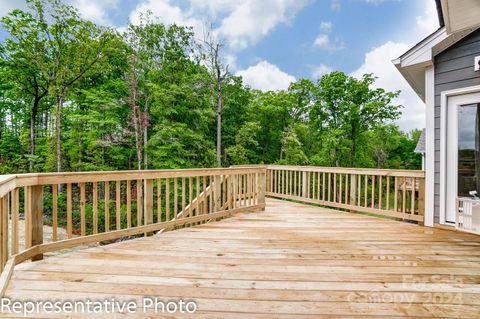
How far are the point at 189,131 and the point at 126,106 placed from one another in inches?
129

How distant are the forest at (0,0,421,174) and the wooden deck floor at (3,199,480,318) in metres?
8.20

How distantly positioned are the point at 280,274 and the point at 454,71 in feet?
12.3

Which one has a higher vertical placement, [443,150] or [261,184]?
[443,150]

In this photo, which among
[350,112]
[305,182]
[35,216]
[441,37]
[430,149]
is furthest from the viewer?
[350,112]

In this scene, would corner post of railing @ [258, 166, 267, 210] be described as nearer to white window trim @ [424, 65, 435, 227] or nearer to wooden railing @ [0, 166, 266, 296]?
wooden railing @ [0, 166, 266, 296]

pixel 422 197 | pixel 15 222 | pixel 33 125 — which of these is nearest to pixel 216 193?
pixel 15 222

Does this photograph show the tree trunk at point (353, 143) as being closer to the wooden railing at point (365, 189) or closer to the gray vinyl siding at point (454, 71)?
the wooden railing at point (365, 189)

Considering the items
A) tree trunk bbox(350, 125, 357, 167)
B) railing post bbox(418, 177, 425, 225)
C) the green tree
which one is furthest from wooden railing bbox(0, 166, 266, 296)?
tree trunk bbox(350, 125, 357, 167)

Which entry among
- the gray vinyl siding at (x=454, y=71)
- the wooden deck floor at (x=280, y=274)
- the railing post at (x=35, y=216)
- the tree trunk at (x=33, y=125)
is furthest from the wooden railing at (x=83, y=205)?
the tree trunk at (x=33, y=125)

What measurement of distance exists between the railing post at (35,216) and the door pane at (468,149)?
5103mm

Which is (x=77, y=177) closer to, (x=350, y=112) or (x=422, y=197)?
(x=422, y=197)

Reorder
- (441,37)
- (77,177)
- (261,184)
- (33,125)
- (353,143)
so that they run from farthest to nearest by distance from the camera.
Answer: (353,143), (33,125), (261,184), (441,37), (77,177)

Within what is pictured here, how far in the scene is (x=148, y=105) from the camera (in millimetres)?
11812

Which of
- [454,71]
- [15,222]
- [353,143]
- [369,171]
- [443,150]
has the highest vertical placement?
[454,71]
